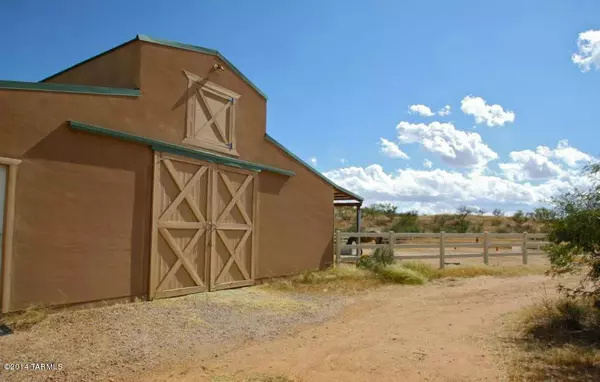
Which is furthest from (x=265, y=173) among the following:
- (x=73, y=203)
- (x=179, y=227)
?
(x=73, y=203)

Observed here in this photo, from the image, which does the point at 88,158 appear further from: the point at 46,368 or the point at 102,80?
the point at 46,368

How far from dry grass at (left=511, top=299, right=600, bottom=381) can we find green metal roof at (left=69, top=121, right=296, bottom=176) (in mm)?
6343

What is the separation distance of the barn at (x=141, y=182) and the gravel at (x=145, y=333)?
632 mm

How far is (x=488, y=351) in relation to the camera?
247 inches

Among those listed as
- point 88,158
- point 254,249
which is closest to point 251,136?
point 254,249

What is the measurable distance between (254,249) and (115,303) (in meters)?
3.80

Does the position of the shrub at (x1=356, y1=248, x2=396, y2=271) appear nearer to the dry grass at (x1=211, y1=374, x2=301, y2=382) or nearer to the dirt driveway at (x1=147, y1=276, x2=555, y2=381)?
the dirt driveway at (x1=147, y1=276, x2=555, y2=381)

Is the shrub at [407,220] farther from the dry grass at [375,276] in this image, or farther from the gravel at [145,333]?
the gravel at [145,333]

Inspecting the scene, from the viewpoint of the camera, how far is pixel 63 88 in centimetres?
743

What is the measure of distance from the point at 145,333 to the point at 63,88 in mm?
3990

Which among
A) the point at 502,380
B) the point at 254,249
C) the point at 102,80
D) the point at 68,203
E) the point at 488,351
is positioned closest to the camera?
the point at 502,380

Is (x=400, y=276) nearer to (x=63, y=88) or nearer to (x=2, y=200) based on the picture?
(x=63, y=88)

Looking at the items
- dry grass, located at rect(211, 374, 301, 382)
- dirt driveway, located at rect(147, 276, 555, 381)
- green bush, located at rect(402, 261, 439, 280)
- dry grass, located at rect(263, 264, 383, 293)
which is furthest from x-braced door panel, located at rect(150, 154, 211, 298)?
green bush, located at rect(402, 261, 439, 280)

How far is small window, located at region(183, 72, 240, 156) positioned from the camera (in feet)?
31.8
